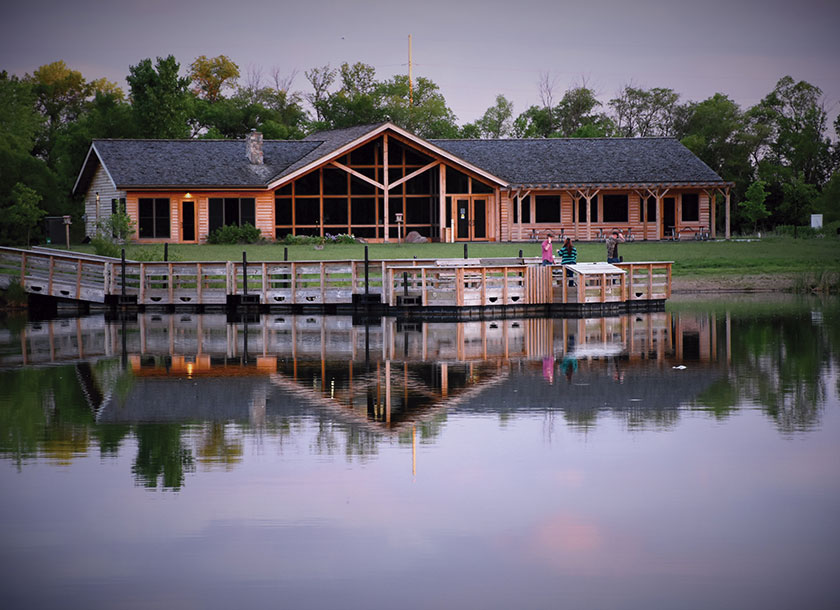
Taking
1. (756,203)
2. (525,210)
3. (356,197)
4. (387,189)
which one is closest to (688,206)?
(525,210)

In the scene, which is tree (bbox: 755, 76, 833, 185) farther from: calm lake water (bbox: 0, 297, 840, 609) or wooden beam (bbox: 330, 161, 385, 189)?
calm lake water (bbox: 0, 297, 840, 609)

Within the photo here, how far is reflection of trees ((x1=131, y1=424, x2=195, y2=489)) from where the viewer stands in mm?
12554

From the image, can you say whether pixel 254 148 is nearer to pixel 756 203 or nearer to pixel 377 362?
pixel 756 203

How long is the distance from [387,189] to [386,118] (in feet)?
52.1

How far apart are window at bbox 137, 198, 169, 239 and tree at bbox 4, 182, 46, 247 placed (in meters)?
4.94

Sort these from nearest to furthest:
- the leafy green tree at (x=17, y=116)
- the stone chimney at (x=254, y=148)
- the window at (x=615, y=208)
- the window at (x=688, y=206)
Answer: the stone chimney at (x=254, y=148), the window at (x=615, y=208), the window at (x=688, y=206), the leafy green tree at (x=17, y=116)

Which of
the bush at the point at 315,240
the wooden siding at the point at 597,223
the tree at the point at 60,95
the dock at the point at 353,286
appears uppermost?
the tree at the point at 60,95

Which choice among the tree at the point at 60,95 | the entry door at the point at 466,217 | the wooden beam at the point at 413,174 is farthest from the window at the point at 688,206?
the tree at the point at 60,95

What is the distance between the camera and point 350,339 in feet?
88.9

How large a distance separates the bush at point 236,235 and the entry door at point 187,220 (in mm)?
1476

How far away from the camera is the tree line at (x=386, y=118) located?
6419 cm

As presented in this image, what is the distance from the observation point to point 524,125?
302ft

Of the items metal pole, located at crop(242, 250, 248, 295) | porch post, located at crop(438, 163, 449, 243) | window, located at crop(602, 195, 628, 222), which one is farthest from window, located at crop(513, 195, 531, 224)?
metal pole, located at crop(242, 250, 248, 295)

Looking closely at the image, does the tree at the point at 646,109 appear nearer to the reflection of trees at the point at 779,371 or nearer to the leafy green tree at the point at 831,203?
the leafy green tree at the point at 831,203
